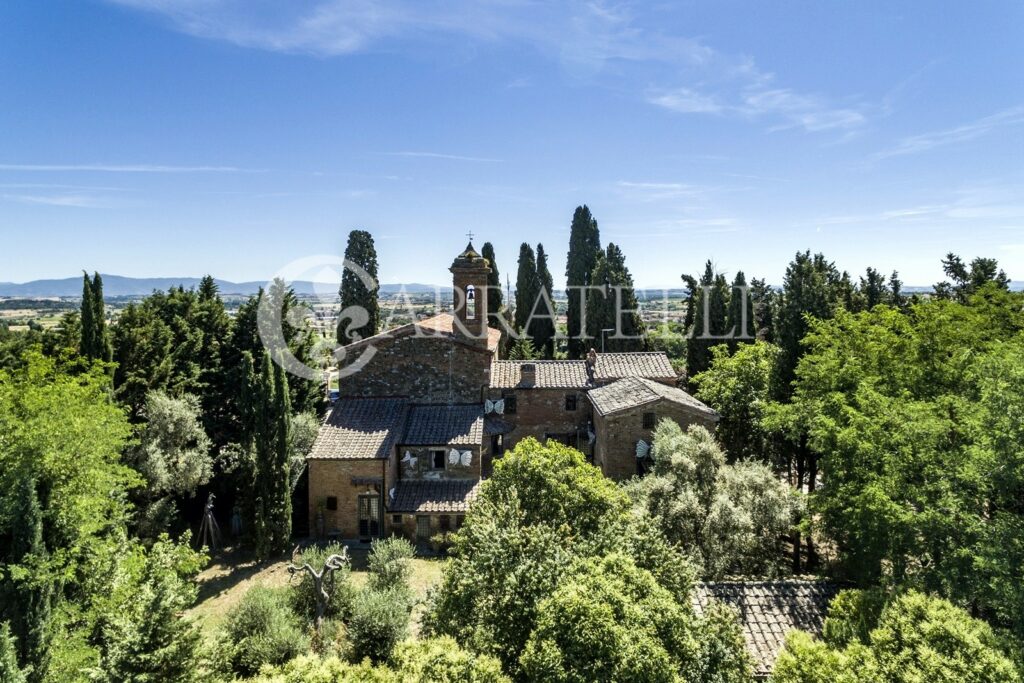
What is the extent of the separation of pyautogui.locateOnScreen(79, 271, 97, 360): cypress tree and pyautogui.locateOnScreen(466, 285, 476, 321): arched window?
17225 mm

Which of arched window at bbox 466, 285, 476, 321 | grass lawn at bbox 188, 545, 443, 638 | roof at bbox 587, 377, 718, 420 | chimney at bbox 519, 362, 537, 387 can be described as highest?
arched window at bbox 466, 285, 476, 321

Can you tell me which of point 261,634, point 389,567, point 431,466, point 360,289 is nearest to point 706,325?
point 431,466

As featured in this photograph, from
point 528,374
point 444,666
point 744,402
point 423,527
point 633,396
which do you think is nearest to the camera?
point 444,666

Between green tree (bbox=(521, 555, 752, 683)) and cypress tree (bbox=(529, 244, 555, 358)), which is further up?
cypress tree (bbox=(529, 244, 555, 358))

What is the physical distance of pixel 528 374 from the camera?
108 feet

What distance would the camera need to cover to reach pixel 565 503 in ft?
48.8

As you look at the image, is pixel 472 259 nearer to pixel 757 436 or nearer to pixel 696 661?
pixel 757 436

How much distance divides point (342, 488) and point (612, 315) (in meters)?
31.8

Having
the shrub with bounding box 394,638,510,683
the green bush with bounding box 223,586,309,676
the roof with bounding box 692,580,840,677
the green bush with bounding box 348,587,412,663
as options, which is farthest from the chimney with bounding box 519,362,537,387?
the shrub with bounding box 394,638,510,683

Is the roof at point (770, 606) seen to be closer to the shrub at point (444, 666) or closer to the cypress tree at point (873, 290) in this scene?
the shrub at point (444, 666)

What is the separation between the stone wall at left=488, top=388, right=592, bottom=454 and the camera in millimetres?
32188

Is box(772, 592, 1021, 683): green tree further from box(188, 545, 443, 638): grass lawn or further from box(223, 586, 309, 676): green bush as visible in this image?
box(223, 586, 309, 676): green bush

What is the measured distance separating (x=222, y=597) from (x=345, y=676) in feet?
48.1

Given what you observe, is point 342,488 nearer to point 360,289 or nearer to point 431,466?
point 431,466
